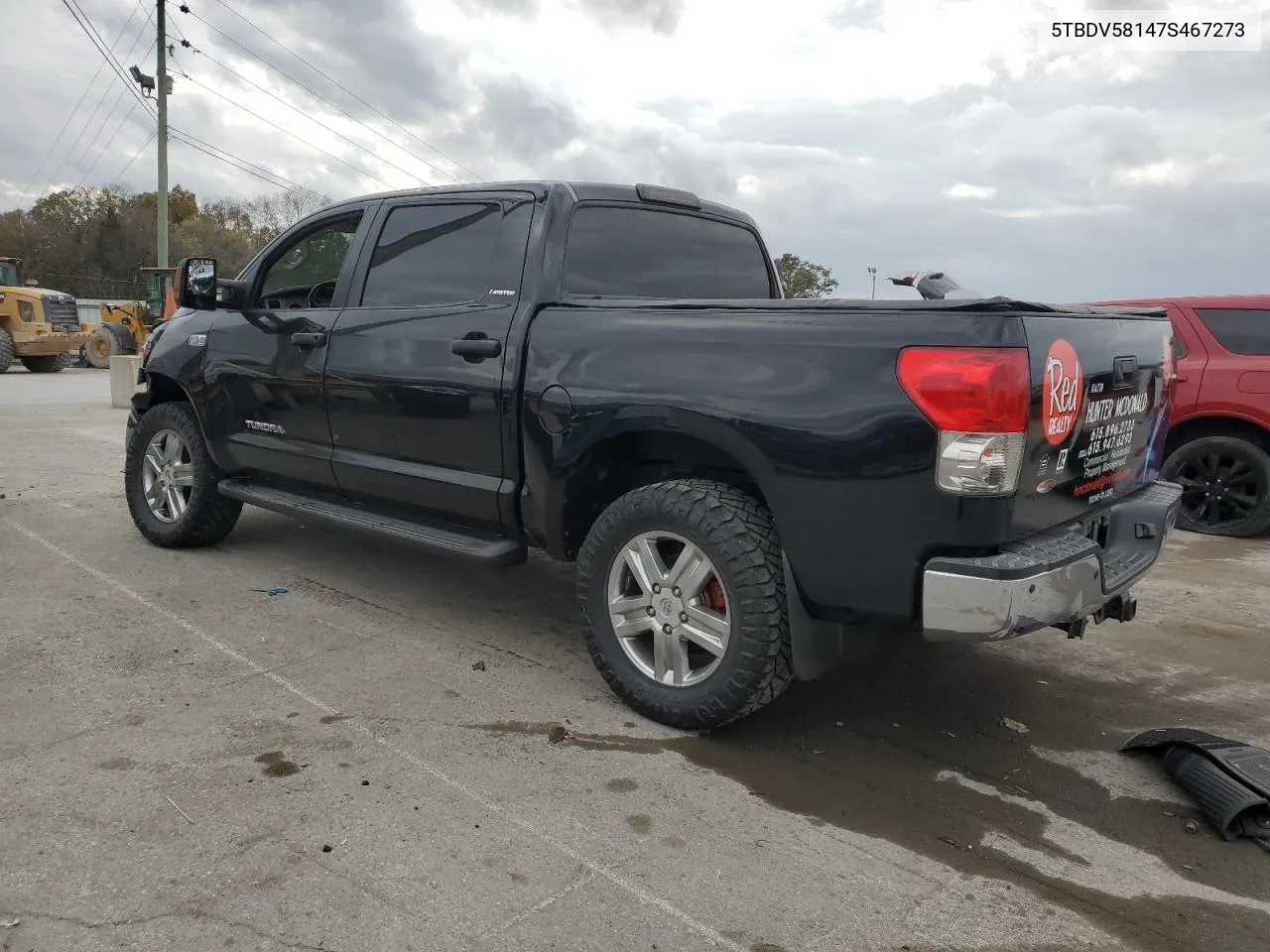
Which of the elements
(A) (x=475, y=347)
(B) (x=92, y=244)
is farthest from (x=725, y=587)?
(B) (x=92, y=244)

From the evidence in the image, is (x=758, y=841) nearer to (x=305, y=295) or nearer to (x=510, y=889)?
(x=510, y=889)

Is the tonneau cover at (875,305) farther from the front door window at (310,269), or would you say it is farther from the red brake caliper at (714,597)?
the front door window at (310,269)

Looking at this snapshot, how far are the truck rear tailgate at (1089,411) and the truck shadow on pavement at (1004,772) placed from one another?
85 centimetres

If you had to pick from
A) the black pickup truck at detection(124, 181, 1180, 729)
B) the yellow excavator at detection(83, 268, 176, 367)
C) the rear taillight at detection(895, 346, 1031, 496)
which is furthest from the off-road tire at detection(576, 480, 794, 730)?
the yellow excavator at detection(83, 268, 176, 367)

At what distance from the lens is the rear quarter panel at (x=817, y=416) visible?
105 inches

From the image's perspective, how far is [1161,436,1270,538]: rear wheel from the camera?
6758mm

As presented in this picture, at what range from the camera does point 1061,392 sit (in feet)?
9.07

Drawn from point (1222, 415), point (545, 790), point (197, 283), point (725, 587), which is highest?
point (197, 283)

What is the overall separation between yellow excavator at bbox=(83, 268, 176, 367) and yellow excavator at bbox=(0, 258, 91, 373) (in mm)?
604

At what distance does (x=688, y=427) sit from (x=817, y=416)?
47 centimetres

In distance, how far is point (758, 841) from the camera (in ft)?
8.66

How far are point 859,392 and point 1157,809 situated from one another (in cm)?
156

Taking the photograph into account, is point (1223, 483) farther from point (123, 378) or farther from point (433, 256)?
point (123, 378)

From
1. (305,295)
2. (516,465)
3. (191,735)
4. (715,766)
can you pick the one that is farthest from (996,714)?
(305,295)
